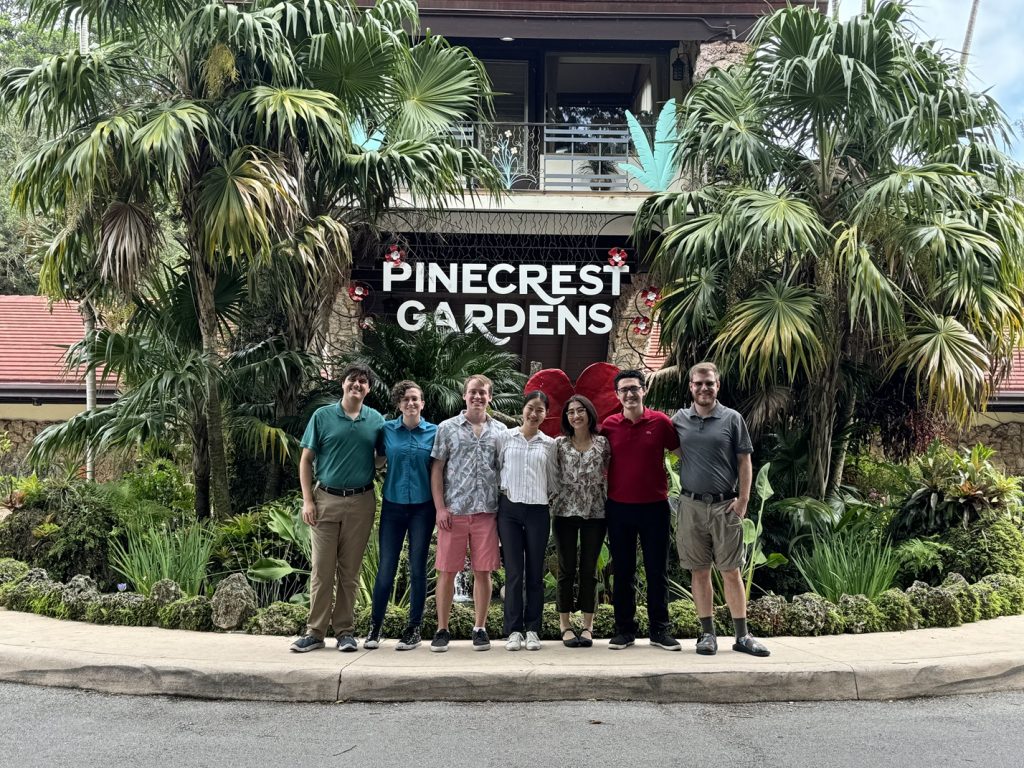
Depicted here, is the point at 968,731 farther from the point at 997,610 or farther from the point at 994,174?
the point at 994,174

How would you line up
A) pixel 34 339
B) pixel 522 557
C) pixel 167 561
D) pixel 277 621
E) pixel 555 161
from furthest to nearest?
1. pixel 34 339
2. pixel 555 161
3. pixel 167 561
4. pixel 277 621
5. pixel 522 557

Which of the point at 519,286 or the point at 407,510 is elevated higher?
the point at 519,286

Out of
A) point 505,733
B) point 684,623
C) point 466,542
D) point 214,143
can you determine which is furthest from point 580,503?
point 214,143

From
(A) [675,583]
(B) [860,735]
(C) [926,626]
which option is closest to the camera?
(B) [860,735]

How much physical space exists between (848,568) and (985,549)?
1.49 metres

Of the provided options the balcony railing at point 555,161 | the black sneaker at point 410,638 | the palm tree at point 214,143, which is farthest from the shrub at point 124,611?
the balcony railing at point 555,161

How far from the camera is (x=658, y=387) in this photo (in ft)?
33.5

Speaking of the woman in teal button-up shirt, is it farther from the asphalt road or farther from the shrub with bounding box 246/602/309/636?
the asphalt road

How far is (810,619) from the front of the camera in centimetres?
689

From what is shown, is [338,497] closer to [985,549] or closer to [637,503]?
[637,503]

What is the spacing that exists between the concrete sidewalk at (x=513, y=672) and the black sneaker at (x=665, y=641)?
62 millimetres

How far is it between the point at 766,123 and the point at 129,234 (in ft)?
19.0

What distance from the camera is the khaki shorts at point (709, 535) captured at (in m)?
6.10

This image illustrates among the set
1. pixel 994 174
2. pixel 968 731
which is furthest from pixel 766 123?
pixel 968 731
